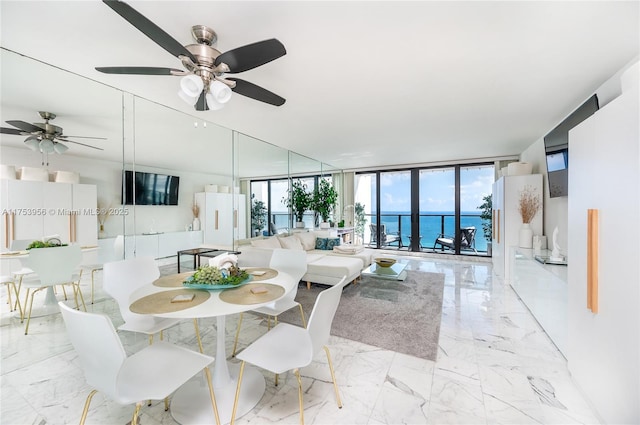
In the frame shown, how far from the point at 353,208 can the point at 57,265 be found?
21.3ft

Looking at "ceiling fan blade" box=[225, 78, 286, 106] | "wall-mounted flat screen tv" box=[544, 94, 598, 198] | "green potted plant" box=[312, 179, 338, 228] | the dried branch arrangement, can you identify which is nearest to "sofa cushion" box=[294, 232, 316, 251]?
"green potted plant" box=[312, 179, 338, 228]

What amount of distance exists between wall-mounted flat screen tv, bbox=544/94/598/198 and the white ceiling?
203mm

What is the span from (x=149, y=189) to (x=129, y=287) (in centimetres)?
129

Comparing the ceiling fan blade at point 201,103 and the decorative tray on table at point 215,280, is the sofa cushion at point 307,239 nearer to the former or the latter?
the decorative tray on table at point 215,280

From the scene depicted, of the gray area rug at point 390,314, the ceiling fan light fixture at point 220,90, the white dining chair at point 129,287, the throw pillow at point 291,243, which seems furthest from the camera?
the throw pillow at point 291,243

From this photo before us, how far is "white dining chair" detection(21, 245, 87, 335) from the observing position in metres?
2.08

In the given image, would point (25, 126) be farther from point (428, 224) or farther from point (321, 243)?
point (428, 224)

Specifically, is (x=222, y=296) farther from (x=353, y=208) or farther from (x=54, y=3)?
(x=353, y=208)

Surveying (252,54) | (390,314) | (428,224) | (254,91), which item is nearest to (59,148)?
(254,91)

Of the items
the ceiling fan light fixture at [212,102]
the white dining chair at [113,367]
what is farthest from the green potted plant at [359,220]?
the white dining chair at [113,367]

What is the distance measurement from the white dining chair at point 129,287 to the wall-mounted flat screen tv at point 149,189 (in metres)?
0.91

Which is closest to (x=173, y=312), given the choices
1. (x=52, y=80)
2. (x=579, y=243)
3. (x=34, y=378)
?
(x=34, y=378)

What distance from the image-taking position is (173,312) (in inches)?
52.6

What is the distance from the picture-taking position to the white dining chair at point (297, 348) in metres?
1.36
